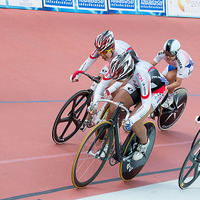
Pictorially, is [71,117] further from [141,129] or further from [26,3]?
[26,3]

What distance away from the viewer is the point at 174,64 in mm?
5789

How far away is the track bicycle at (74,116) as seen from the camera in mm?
4977

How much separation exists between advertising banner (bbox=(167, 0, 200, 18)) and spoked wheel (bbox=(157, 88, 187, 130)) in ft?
29.2

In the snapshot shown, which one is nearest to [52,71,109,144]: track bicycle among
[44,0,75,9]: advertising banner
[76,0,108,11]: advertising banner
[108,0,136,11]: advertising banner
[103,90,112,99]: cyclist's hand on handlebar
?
[103,90,112,99]: cyclist's hand on handlebar

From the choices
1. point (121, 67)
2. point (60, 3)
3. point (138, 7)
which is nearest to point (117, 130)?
point (121, 67)

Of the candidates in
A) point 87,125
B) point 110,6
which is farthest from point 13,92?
point 110,6

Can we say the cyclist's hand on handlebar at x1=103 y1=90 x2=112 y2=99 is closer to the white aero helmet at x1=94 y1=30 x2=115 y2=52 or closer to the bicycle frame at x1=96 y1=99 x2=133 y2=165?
the white aero helmet at x1=94 y1=30 x2=115 y2=52

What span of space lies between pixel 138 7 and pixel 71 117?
30.7 ft

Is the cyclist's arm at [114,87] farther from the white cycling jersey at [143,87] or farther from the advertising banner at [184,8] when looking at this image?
the advertising banner at [184,8]

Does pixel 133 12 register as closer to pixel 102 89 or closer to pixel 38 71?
pixel 38 71

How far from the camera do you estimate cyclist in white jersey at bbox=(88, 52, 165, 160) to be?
3.87 meters

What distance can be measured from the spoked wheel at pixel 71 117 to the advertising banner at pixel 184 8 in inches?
402

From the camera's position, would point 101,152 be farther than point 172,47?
No

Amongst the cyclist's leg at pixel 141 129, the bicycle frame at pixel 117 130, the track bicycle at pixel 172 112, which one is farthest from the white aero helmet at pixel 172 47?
the bicycle frame at pixel 117 130
